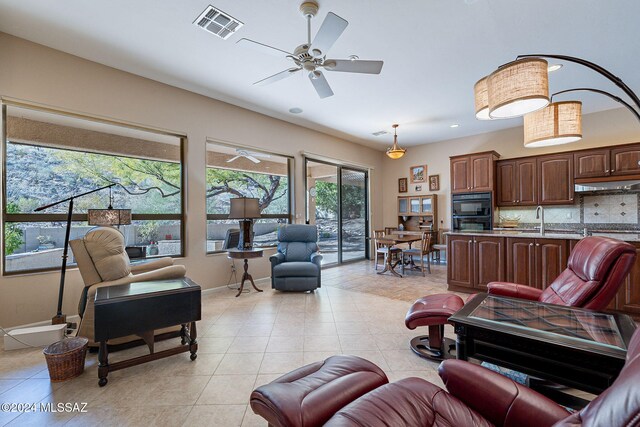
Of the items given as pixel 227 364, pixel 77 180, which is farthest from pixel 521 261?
pixel 77 180

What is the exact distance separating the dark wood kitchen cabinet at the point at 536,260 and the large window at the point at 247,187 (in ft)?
12.6

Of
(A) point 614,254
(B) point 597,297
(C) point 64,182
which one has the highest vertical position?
(C) point 64,182

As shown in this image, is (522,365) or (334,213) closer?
(522,365)

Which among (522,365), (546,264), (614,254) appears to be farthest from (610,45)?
(522,365)

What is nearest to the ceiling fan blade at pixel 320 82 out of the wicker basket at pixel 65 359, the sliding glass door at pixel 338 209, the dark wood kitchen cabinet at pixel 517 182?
the sliding glass door at pixel 338 209

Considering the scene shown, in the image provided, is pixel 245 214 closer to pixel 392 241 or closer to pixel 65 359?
pixel 65 359

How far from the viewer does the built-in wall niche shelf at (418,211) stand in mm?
7160

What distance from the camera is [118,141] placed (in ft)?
12.3

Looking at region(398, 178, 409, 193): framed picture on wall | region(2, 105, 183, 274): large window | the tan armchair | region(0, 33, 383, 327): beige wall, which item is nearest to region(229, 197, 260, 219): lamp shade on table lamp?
region(0, 33, 383, 327): beige wall

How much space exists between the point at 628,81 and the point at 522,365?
4.99 metres

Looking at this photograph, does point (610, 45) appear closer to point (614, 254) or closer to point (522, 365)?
point (614, 254)

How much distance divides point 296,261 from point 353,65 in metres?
3.13

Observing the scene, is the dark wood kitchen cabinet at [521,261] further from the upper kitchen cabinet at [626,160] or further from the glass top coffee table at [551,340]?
the upper kitchen cabinet at [626,160]

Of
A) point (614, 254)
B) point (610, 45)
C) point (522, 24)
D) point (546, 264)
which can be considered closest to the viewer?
point (614, 254)
